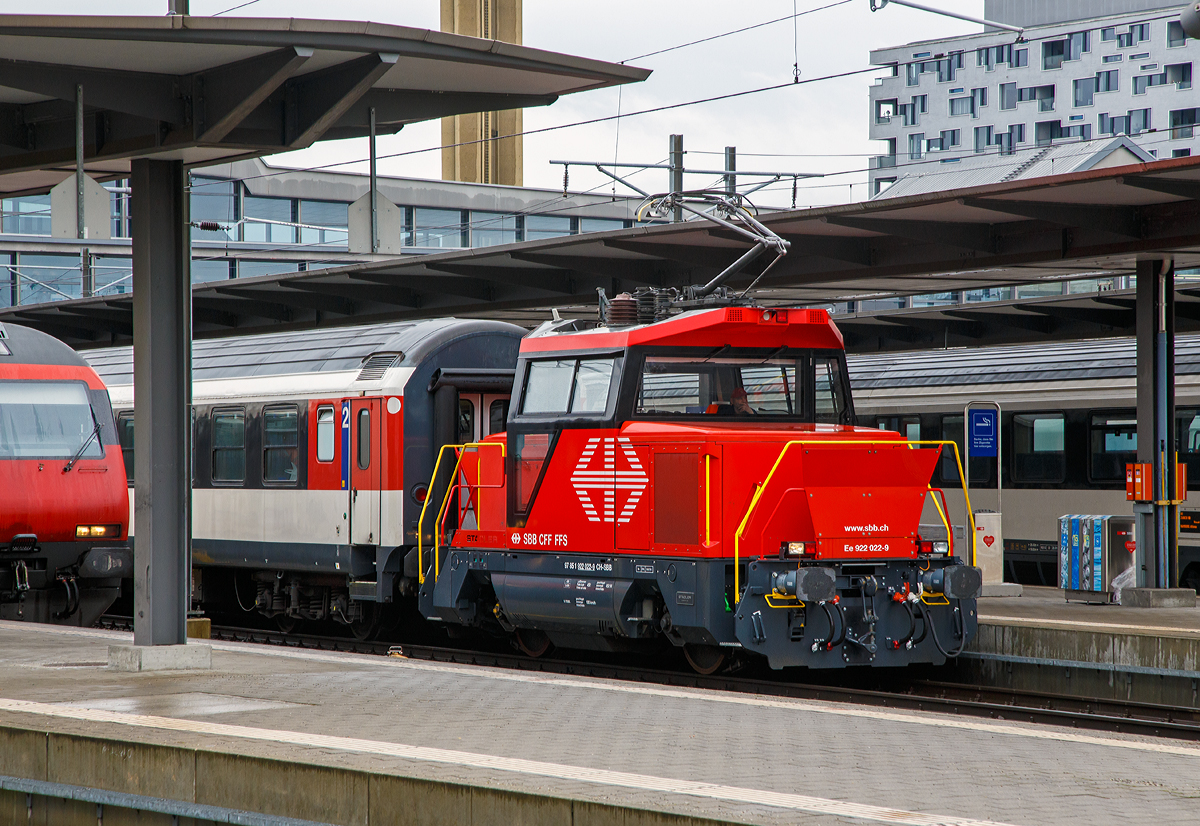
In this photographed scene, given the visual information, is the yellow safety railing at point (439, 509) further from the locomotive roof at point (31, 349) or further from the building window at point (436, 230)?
the building window at point (436, 230)

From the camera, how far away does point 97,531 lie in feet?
49.7

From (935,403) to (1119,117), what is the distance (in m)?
58.1

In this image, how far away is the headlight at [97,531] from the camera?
15.0m

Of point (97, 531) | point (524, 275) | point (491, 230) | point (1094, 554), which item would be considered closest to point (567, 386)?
point (97, 531)

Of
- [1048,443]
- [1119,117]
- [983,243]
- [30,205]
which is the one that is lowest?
[1048,443]

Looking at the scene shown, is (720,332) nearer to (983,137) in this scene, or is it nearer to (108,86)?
(108,86)

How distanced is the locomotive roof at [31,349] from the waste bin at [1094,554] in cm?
1169

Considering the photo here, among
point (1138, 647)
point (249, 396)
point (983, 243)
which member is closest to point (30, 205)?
point (249, 396)

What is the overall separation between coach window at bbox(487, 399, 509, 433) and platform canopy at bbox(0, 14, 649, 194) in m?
4.56

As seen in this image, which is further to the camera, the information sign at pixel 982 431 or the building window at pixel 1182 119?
the building window at pixel 1182 119

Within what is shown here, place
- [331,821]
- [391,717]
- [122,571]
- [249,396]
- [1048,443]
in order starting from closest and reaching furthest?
1. [331,821]
2. [391,717]
3. [122,571]
4. [249,396]
5. [1048,443]

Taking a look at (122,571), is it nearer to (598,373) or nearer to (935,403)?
(598,373)

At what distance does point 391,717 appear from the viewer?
788 cm

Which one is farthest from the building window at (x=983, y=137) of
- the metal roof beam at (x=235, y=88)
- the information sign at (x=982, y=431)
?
the metal roof beam at (x=235, y=88)
